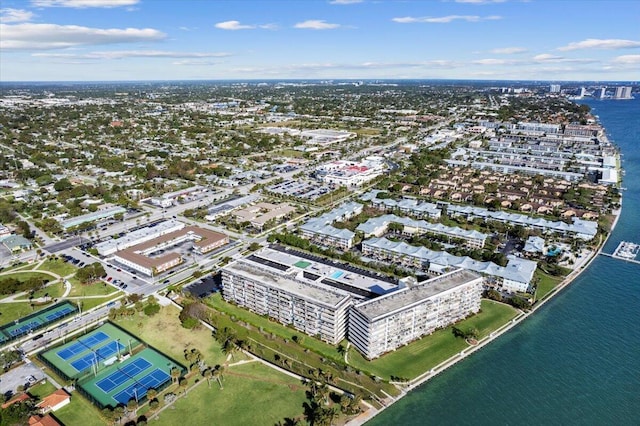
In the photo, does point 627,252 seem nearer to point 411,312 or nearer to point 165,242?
point 411,312

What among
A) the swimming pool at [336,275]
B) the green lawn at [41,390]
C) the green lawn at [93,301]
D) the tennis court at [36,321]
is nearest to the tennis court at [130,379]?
the green lawn at [41,390]

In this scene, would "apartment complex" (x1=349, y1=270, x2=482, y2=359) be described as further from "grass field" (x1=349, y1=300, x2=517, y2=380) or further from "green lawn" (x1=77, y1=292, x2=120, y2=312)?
"green lawn" (x1=77, y1=292, x2=120, y2=312)

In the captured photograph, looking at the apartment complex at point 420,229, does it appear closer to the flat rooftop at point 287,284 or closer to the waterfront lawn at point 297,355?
the flat rooftop at point 287,284

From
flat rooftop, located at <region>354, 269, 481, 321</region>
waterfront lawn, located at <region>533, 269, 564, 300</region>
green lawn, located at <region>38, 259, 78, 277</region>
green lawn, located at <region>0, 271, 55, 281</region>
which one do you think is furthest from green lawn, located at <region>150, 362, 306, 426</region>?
green lawn, located at <region>0, 271, 55, 281</region>

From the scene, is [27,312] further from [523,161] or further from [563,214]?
[523,161]

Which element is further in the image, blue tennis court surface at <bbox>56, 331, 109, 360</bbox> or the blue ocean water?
blue tennis court surface at <bbox>56, 331, 109, 360</bbox>

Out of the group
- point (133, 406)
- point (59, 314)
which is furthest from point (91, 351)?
point (133, 406)
